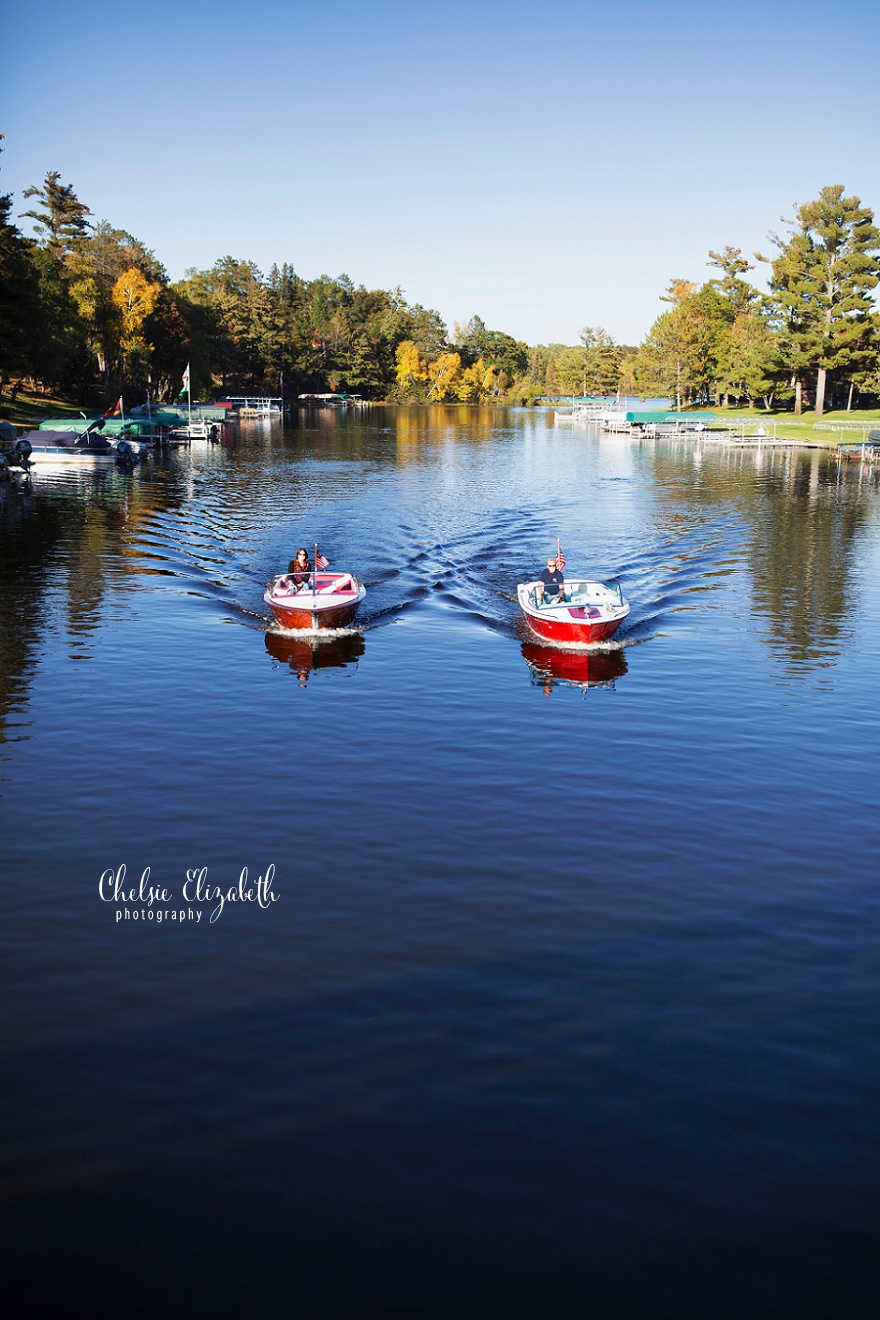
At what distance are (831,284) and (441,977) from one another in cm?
10983

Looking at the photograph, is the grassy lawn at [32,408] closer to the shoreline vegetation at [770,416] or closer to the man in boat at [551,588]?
the shoreline vegetation at [770,416]

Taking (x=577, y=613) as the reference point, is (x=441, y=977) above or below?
below

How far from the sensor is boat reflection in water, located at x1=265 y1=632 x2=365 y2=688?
26.9 metres

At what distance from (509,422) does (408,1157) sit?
566 feet

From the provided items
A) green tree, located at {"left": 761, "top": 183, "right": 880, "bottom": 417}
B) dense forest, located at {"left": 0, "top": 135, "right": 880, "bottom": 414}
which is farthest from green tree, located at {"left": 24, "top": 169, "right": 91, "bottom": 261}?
green tree, located at {"left": 761, "top": 183, "right": 880, "bottom": 417}

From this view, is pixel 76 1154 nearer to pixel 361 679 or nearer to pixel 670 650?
pixel 361 679

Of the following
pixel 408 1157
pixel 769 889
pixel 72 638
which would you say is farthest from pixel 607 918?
pixel 72 638

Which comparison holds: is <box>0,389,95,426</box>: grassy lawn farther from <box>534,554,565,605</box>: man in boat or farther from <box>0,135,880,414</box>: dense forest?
<box>534,554,565,605</box>: man in boat

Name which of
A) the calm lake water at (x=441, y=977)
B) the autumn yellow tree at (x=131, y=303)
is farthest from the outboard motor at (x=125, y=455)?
the calm lake water at (x=441, y=977)

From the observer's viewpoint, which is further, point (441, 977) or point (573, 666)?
point (573, 666)

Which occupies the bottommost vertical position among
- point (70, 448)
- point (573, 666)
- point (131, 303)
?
point (573, 666)

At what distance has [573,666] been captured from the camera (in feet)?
87.7

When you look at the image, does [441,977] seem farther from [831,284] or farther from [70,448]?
[831,284]

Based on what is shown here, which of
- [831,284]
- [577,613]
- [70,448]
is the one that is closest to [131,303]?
[70,448]
